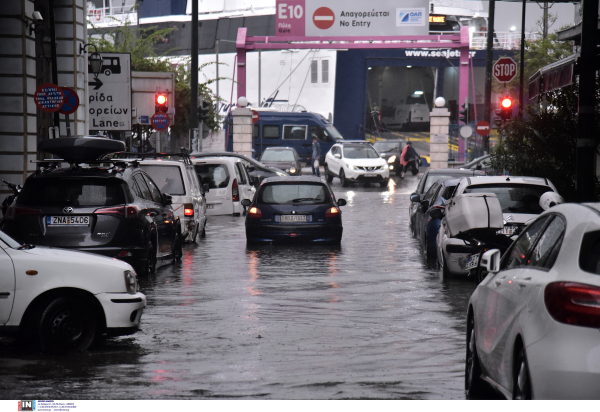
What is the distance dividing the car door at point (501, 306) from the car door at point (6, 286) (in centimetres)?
375

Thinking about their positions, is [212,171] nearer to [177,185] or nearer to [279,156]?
[177,185]

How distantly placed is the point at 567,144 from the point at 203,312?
9.57 m

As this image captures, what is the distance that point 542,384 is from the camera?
4.55 metres

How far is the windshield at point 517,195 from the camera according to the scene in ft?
42.0

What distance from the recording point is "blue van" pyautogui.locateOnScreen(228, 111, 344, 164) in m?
51.5

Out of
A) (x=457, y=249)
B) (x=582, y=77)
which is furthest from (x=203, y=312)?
(x=582, y=77)

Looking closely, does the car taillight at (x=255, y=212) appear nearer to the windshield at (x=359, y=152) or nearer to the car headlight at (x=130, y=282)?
the car headlight at (x=130, y=282)

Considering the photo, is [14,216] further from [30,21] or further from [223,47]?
[223,47]

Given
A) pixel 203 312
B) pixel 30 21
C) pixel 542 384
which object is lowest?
pixel 203 312

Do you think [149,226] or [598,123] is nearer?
[149,226]

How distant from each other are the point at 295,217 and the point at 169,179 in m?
2.37

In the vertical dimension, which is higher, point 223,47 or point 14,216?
point 223,47

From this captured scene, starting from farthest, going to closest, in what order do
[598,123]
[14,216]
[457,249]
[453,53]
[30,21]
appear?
[453,53] → [30,21] → [598,123] → [457,249] → [14,216]

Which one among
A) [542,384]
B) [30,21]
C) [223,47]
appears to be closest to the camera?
[542,384]
